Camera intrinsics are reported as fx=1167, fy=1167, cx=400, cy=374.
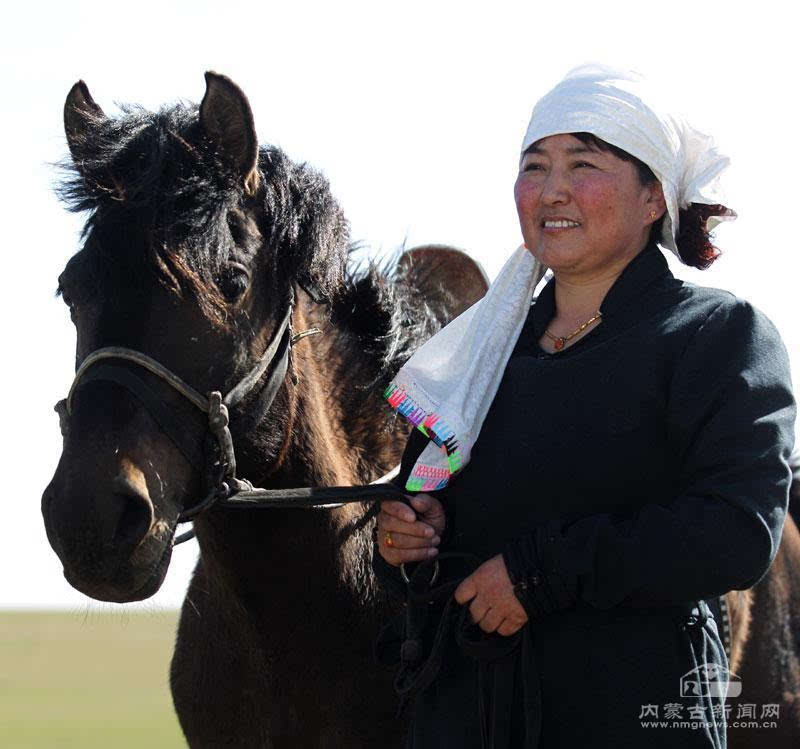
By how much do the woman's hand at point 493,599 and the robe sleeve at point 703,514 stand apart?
0.02m

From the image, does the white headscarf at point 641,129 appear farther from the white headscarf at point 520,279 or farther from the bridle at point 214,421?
the bridle at point 214,421

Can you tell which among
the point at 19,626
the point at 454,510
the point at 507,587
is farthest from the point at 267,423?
the point at 19,626

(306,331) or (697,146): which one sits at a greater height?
(697,146)

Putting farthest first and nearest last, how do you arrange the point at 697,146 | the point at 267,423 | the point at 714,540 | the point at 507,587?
the point at 267,423 < the point at 697,146 < the point at 507,587 < the point at 714,540

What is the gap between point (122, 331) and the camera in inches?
112

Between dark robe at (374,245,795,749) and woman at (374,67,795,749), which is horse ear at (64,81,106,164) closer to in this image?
woman at (374,67,795,749)

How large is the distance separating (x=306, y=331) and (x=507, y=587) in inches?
54.6

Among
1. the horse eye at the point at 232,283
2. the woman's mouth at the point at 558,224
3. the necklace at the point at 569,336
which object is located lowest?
the necklace at the point at 569,336

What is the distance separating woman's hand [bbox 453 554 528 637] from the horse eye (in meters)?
1.04

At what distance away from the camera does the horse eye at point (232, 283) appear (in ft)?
9.98

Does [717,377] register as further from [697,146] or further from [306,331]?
[306,331]

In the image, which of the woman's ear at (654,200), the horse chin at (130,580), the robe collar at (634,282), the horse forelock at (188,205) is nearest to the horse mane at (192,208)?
the horse forelock at (188,205)

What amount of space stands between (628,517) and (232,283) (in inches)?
48.4

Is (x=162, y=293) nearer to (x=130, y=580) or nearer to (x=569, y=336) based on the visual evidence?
(x=130, y=580)
